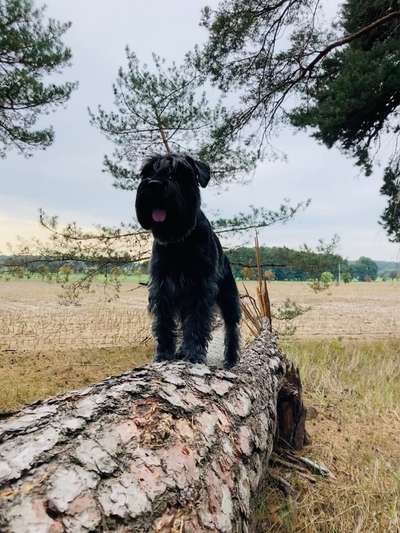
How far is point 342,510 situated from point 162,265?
7.08 ft

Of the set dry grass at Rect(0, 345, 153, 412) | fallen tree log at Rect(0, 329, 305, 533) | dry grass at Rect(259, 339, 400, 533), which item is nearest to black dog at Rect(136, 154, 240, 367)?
fallen tree log at Rect(0, 329, 305, 533)

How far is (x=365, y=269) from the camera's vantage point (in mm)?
112625

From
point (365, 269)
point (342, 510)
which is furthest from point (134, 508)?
point (365, 269)

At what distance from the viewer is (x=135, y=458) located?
1.53 metres

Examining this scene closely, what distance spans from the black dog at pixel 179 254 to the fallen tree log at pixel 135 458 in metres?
0.72

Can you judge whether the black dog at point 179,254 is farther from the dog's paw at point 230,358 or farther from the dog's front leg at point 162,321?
the dog's paw at point 230,358

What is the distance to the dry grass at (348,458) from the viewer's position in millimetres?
3162

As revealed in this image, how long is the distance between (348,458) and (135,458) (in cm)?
346

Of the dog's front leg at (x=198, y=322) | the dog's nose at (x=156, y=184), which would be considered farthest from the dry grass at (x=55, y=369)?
the dog's nose at (x=156, y=184)

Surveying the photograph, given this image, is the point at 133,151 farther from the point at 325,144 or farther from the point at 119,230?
the point at 325,144

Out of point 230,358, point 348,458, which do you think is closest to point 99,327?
point 230,358

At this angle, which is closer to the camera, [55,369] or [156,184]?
[156,184]

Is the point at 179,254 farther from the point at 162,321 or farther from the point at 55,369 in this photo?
the point at 55,369

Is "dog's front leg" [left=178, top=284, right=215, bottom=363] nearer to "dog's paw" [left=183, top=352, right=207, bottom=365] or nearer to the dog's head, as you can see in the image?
"dog's paw" [left=183, top=352, right=207, bottom=365]
